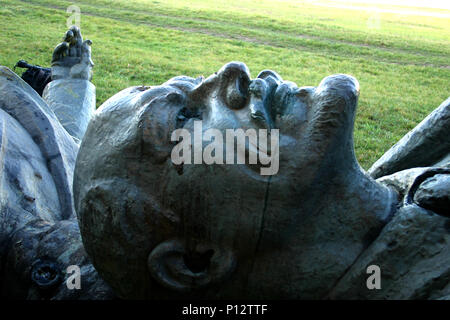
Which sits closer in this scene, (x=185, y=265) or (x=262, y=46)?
(x=185, y=265)

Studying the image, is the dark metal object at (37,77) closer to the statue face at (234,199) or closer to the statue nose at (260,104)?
the statue face at (234,199)

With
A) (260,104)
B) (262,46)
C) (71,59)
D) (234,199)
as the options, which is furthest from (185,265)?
(262,46)

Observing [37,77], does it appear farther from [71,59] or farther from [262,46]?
[262,46]

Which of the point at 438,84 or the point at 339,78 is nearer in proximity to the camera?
the point at 339,78

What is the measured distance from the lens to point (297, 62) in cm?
1023

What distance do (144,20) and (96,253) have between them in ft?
40.5

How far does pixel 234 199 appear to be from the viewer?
1711 mm

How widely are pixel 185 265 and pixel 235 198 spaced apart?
300 millimetres

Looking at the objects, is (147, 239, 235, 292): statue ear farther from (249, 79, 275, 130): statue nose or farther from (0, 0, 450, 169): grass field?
(0, 0, 450, 169): grass field

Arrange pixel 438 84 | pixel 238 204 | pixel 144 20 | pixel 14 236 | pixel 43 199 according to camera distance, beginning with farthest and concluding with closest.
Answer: pixel 144 20
pixel 438 84
pixel 43 199
pixel 14 236
pixel 238 204

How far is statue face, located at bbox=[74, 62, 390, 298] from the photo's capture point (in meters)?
1.71

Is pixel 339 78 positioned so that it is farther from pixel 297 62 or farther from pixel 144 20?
→ pixel 144 20

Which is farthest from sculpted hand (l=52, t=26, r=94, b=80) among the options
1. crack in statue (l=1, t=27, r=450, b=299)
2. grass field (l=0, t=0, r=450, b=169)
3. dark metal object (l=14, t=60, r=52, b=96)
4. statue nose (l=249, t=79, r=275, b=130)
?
grass field (l=0, t=0, r=450, b=169)

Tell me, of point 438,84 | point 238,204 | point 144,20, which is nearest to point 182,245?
point 238,204
